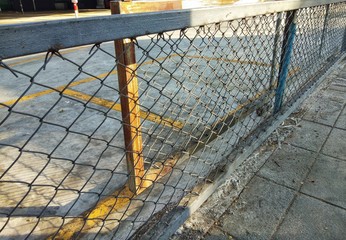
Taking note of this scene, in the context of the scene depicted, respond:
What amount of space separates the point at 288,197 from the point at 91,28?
1821 millimetres

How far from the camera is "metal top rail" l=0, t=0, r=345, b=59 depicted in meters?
0.74

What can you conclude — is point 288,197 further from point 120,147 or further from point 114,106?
point 114,106

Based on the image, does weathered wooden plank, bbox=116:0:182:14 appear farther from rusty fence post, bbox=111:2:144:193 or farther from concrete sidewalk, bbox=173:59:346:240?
concrete sidewalk, bbox=173:59:346:240

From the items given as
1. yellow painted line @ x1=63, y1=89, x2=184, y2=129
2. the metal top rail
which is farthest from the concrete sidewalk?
the metal top rail

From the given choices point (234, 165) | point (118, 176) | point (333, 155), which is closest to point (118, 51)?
point (118, 176)

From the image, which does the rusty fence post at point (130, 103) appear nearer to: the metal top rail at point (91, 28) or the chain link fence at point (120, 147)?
the chain link fence at point (120, 147)

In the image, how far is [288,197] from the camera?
6.66 ft

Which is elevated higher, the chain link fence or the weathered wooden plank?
the weathered wooden plank

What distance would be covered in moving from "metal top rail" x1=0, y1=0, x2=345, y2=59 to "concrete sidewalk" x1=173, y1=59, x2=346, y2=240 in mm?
1268

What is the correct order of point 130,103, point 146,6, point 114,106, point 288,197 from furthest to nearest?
point 114,106 → point 288,197 → point 130,103 → point 146,6

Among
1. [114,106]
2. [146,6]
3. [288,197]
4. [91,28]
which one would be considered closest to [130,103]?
[146,6]

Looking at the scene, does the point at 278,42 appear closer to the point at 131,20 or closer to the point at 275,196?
the point at 275,196

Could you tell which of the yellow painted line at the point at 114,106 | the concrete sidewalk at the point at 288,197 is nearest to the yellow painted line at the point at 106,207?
the concrete sidewalk at the point at 288,197

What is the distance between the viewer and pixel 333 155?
250 centimetres
